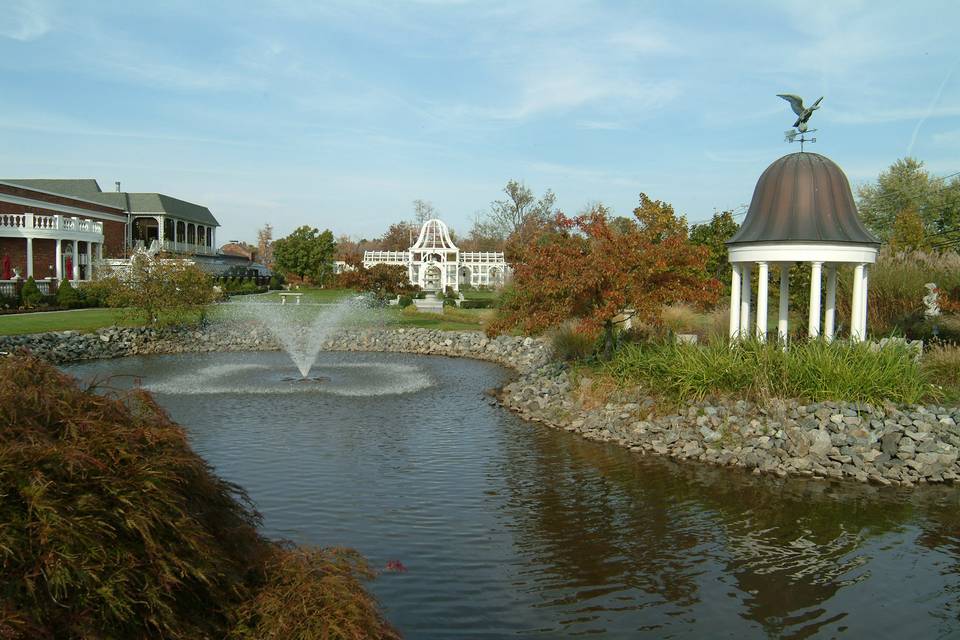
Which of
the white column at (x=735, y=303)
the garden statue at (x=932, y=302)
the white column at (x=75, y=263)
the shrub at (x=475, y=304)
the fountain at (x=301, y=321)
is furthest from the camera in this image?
the white column at (x=75, y=263)

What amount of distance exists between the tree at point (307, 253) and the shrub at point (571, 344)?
43849mm

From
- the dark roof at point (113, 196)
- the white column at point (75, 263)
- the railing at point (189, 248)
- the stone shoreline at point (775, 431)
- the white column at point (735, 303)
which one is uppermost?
the dark roof at point (113, 196)

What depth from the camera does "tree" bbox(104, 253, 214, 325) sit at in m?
27.8

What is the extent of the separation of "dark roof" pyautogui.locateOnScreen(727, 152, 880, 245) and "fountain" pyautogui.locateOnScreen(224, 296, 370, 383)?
1148cm

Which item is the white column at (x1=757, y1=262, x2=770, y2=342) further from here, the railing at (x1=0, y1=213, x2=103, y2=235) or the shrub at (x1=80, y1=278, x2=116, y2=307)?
the railing at (x1=0, y1=213, x2=103, y2=235)

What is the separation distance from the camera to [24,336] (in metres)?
24.2

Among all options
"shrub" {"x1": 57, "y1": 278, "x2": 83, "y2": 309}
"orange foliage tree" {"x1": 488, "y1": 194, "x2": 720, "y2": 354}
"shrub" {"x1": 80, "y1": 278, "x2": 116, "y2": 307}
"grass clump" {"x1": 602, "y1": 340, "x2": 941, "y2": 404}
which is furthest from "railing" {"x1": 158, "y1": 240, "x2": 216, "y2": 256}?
"grass clump" {"x1": 602, "y1": 340, "x2": 941, "y2": 404}

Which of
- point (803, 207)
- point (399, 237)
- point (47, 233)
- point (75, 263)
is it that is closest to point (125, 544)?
point (803, 207)

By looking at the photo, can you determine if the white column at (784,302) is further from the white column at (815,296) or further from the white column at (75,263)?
the white column at (75,263)

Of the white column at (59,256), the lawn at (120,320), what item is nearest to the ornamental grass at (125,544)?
the lawn at (120,320)

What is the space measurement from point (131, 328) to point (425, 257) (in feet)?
102

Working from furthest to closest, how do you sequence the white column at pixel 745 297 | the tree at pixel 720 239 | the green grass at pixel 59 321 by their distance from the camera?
1. the tree at pixel 720 239
2. the green grass at pixel 59 321
3. the white column at pixel 745 297

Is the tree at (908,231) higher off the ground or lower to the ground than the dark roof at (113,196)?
lower

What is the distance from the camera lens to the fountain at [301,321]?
25297 mm
